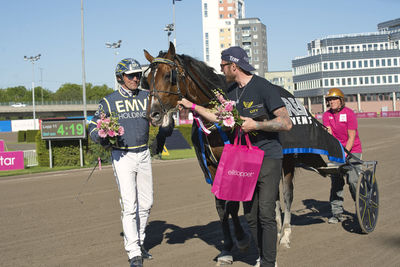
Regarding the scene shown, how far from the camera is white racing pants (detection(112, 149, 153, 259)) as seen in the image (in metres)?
4.82

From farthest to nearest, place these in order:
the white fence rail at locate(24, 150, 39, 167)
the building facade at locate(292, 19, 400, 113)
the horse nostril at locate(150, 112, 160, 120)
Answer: the building facade at locate(292, 19, 400, 113) → the white fence rail at locate(24, 150, 39, 167) → the horse nostril at locate(150, 112, 160, 120)

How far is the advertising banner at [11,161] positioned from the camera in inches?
656

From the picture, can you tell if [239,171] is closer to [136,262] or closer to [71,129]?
[136,262]

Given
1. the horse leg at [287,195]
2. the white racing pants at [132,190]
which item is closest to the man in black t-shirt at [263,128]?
the white racing pants at [132,190]

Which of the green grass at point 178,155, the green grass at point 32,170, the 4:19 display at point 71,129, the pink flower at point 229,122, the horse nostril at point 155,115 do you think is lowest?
the green grass at point 32,170

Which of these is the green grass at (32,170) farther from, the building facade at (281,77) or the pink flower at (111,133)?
the building facade at (281,77)

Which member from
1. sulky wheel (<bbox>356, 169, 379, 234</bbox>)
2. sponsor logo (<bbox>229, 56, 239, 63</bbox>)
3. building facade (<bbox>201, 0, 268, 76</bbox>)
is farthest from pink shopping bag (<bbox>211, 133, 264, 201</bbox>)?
building facade (<bbox>201, 0, 268, 76</bbox>)

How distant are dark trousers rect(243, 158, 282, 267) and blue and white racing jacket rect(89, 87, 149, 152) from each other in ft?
4.78

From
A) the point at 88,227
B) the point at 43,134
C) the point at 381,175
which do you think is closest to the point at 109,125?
the point at 88,227

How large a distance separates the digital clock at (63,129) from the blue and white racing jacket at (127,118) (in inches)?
449

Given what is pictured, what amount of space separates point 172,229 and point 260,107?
307cm

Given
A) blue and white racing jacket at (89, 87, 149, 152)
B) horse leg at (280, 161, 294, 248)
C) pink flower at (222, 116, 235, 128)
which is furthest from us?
horse leg at (280, 161, 294, 248)

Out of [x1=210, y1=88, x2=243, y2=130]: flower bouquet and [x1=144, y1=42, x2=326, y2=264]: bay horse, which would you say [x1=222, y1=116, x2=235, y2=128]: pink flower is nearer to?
[x1=210, y1=88, x2=243, y2=130]: flower bouquet

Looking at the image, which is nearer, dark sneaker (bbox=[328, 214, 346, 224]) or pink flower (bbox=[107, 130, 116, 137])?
pink flower (bbox=[107, 130, 116, 137])
